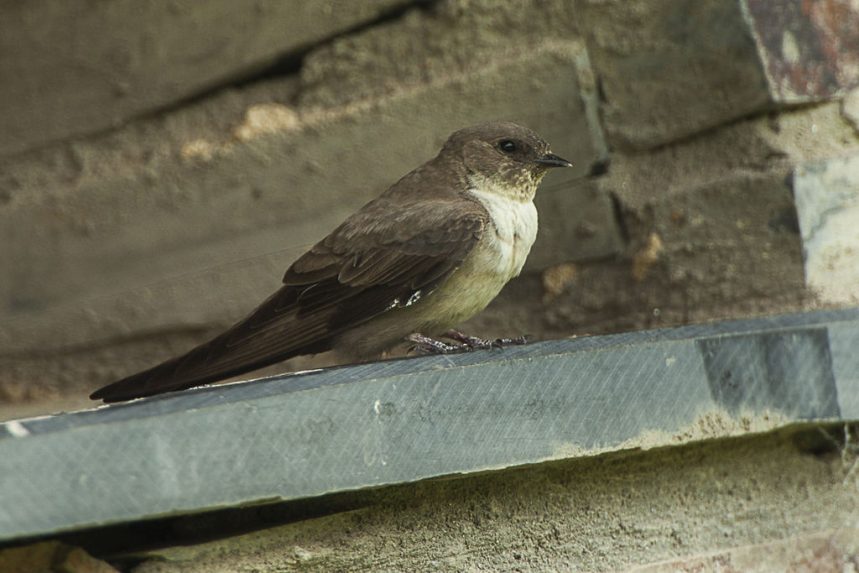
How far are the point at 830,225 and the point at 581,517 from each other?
32.4 inches

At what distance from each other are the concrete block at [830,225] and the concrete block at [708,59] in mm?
142

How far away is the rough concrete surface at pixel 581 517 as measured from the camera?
4.74ft

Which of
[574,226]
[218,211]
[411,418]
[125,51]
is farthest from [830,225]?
[125,51]

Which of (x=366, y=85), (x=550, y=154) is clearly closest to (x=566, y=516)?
(x=550, y=154)

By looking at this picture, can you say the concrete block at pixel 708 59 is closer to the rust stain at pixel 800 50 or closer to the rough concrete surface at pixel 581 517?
the rust stain at pixel 800 50

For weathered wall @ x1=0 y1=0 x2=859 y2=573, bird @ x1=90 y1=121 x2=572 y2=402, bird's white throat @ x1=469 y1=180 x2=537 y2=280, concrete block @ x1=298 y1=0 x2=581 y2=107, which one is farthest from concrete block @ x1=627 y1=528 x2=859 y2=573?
concrete block @ x1=298 y1=0 x2=581 y2=107

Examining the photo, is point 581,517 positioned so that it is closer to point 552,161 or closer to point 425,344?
point 425,344

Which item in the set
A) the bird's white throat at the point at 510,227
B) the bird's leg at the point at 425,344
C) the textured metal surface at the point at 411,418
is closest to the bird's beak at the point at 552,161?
the bird's white throat at the point at 510,227

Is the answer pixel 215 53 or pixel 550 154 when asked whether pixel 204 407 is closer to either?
pixel 550 154

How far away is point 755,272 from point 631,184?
12.5 inches

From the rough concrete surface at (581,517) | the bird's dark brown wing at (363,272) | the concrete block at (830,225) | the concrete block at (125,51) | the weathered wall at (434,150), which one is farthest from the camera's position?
the concrete block at (125,51)

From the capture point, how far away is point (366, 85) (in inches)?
104

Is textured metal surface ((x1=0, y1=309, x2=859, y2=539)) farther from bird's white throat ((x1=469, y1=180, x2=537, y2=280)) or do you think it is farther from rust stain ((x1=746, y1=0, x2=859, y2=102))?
bird's white throat ((x1=469, y1=180, x2=537, y2=280))

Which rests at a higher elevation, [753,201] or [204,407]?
[204,407]
